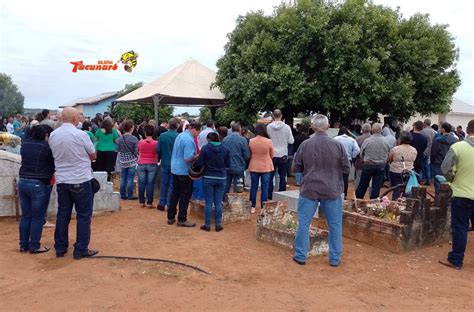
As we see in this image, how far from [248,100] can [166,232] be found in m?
7.85

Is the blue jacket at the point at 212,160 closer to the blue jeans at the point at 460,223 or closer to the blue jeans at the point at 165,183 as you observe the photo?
the blue jeans at the point at 165,183

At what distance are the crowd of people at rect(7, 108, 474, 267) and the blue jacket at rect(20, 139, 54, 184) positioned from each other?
0.5 inches

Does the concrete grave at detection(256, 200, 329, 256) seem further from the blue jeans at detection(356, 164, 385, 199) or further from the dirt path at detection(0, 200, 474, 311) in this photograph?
the blue jeans at detection(356, 164, 385, 199)

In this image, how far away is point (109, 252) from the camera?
19.0 ft

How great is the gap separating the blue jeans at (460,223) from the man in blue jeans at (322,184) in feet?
4.89

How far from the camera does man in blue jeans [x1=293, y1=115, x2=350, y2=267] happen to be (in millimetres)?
5375

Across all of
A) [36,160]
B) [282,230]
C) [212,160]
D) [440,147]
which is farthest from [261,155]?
[440,147]

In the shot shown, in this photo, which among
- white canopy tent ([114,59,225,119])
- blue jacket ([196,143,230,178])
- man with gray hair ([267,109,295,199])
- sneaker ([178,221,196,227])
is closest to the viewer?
blue jacket ([196,143,230,178])

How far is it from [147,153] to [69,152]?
11.1ft

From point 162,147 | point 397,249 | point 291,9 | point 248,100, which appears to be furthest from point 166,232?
point 291,9

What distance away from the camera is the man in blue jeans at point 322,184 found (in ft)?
17.6

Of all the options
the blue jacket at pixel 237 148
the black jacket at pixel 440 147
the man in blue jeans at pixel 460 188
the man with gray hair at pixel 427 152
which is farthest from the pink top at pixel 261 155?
the man with gray hair at pixel 427 152

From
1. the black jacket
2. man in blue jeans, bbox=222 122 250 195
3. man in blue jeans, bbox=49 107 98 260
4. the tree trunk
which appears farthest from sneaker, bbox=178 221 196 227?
the tree trunk

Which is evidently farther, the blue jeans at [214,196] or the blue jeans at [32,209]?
the blue jeans at [214,196]
